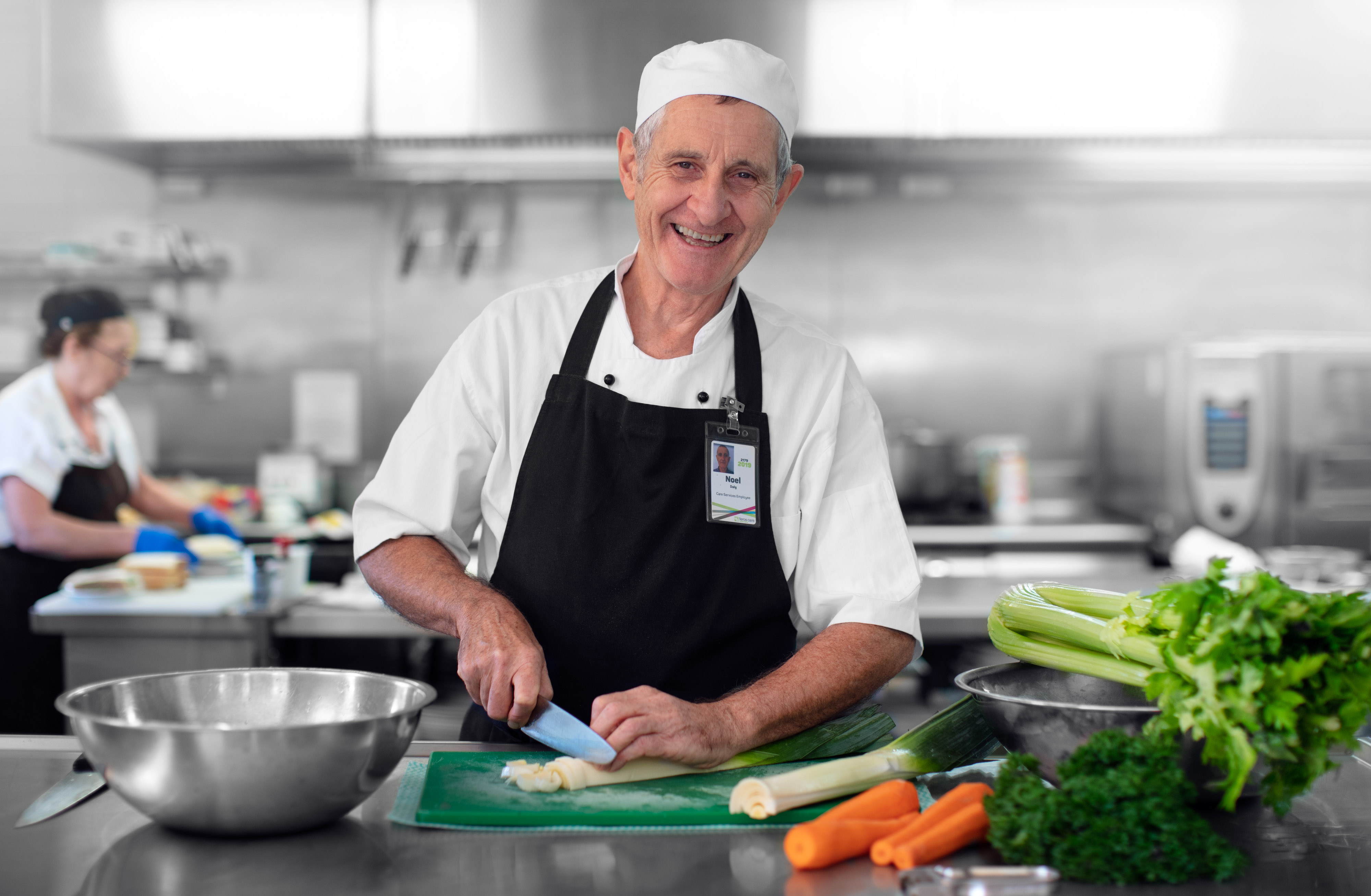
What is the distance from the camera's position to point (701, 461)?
172cm

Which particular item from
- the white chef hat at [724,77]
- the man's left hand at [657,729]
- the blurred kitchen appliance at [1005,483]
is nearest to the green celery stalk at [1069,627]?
the man's left hand at [657,729]

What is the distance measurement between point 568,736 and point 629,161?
0.92 metres

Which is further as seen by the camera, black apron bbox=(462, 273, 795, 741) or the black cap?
the black cap

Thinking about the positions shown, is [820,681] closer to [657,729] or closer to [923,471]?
[657,729]

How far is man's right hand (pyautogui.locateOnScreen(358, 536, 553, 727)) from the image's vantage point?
1.38 m

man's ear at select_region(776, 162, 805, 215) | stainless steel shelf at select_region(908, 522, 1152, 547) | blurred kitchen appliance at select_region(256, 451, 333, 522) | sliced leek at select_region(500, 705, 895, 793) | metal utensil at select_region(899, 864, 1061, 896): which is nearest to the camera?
metal utensil at select_region(899, 864, 1061, 896)

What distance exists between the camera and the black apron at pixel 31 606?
10.8ft

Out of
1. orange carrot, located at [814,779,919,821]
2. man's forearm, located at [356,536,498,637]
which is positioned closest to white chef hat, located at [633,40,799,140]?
man's forearm, located at [356,536,498,637]

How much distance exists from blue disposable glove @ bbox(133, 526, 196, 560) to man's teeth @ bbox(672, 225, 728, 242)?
7.45ft

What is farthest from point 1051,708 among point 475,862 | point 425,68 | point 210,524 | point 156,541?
point 425,68

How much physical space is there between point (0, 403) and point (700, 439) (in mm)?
2611

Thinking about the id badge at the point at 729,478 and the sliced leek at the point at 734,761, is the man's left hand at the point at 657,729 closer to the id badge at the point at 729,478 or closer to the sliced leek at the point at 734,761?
the sliced leek at the point at 734,761

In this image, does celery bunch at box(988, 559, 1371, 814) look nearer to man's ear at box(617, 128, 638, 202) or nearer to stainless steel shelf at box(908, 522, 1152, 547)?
man's ear at box(617, 128, 638, 202)

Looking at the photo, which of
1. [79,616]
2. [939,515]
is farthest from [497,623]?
[939,515]
